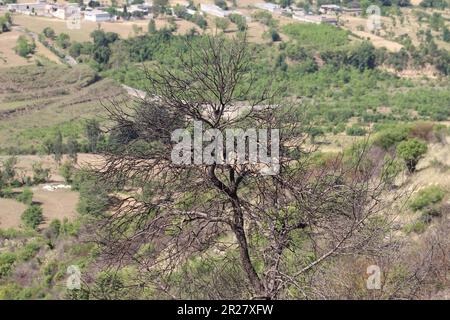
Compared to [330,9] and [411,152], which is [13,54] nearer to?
[330,9]

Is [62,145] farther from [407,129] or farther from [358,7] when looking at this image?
[358,7]

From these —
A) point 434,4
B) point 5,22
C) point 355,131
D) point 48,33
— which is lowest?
point 48,33

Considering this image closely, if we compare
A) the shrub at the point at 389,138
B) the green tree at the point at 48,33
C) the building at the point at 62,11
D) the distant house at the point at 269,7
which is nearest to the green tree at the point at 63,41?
the green tree at the point at 48,33

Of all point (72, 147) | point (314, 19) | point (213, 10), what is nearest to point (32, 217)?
point (72, 147)

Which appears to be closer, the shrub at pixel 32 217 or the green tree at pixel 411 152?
the green tree at pixel 411 152

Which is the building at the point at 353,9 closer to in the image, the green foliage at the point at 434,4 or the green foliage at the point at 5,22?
the green foliage at the point at 434,4

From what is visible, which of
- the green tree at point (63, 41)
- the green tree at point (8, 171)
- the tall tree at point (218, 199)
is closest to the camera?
the tall tree at point (218, 199)

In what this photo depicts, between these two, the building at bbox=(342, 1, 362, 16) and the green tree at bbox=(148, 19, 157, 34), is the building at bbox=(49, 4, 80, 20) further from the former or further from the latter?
the building at bbox=(342, 1, 362, 16)
